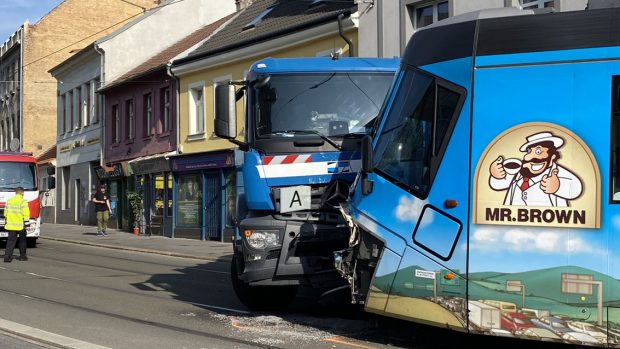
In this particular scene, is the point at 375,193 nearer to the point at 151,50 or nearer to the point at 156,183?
the point at 156,183

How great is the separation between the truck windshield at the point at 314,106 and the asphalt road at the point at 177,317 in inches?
88.5

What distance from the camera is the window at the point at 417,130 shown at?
6461 mm

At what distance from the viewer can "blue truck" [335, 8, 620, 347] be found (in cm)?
583

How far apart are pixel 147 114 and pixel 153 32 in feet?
18.6

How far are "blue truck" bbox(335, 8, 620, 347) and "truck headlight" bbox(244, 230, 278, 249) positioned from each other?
6.32 ft

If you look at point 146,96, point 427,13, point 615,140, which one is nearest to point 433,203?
point 615,140

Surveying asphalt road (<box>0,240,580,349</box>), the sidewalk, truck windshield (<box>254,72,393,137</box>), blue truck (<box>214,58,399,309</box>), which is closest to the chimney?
the sidewalk

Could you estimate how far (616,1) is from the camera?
7.02 m

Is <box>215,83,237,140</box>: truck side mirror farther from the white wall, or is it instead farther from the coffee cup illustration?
the white wall

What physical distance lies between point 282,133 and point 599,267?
419cm

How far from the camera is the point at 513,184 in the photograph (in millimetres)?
6086

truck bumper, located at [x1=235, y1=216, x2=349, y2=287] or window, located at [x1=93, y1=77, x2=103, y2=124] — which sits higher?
window, located at [x1=93, y1=77, x2=103, y2=124]

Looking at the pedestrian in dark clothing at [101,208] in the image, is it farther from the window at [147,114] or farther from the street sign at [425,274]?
the street sign at [425,274]

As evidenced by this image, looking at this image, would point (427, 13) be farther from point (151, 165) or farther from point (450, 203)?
point (151, 165)
